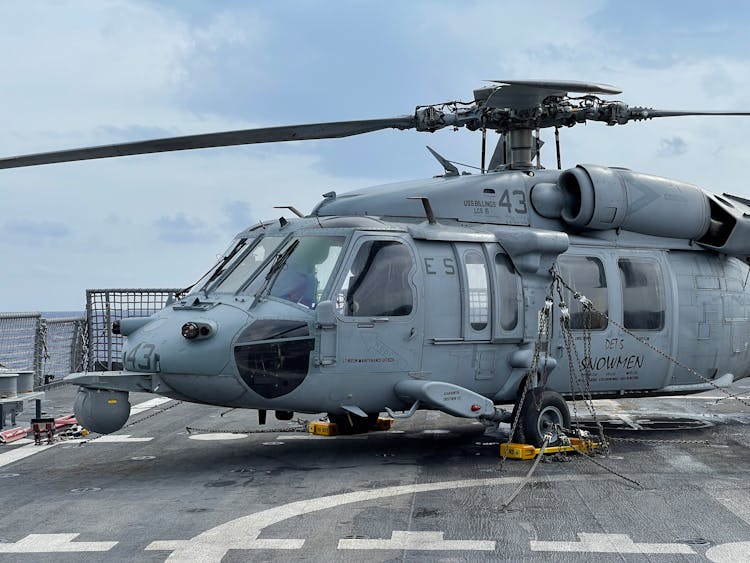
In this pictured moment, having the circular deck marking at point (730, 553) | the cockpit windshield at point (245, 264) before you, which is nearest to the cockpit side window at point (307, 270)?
the cockpit windshield at point (245, 264)

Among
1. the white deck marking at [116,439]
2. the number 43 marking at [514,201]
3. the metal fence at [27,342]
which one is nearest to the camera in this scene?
the number 43 marking at [514,201]

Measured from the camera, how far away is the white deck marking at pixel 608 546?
23.1ft

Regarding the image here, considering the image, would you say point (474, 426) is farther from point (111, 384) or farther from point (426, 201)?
point (111, 384)

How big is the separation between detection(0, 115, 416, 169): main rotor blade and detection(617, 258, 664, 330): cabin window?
4050 mm

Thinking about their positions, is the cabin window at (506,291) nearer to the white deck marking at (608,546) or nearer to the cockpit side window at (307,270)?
the cockpit side window at (307,270)

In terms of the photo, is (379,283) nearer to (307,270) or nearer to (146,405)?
(307,270)

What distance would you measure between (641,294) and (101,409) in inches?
282

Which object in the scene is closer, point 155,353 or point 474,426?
point 155,353

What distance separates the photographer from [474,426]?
14227mm

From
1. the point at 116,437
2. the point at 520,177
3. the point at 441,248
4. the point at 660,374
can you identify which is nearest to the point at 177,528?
the point at 441,248

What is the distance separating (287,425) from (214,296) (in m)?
3.98

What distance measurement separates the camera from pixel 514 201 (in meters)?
12.5

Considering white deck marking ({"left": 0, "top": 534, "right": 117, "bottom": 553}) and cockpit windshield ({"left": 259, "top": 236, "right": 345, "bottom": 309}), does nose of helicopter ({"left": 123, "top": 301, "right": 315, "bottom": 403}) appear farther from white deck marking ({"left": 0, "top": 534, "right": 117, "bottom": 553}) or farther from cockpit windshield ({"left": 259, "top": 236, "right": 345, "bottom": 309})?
white deck marking ({"left": 0, "top": 534, "right": 117, "bottom": 553})

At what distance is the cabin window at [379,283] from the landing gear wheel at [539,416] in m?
1.90
